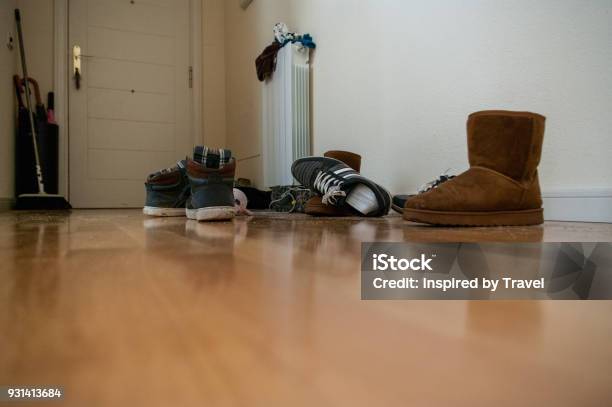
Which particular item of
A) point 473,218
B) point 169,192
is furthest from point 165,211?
point 473,218

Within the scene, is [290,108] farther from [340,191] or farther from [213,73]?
[213,73]

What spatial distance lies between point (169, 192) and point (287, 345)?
168 centimetres

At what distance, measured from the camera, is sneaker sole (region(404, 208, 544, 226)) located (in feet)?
3.49

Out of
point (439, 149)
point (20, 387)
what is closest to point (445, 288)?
point (20, 387)

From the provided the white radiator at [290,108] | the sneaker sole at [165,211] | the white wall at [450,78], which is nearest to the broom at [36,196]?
A: the white radiator at [290,108]

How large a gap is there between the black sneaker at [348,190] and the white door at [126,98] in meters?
2.93

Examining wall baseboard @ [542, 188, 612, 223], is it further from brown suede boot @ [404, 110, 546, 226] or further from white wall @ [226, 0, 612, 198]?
brown suede boot @ [404, 110, 546, 226]

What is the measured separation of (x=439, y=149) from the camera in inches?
70.6

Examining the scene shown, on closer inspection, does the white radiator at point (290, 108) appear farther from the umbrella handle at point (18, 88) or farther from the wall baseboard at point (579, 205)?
the umbrella handle at point (18, 88)

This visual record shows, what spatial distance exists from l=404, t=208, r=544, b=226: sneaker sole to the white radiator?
68.6 inches

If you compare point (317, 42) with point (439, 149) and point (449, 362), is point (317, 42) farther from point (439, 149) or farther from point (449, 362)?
point (449, 362)

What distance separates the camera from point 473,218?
1.07 m

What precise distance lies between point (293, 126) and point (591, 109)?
5.83 feet

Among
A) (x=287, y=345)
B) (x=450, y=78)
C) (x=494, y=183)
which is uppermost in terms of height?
(x=450, y=78)
